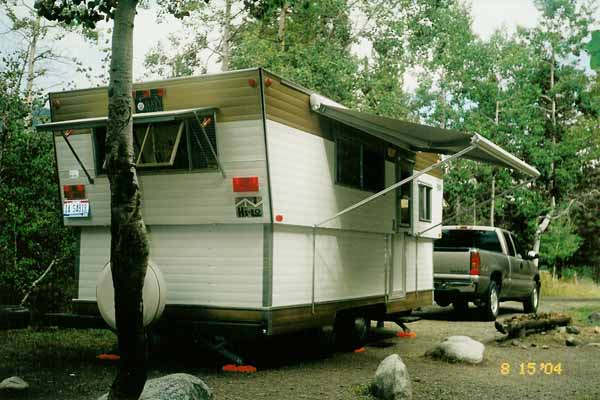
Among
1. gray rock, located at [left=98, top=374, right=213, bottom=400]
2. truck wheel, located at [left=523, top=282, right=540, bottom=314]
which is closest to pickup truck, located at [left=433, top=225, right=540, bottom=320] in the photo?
truck wheel, located at [left=523, top=282, right=540, bottom=314]

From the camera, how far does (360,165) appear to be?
1018 centimetres

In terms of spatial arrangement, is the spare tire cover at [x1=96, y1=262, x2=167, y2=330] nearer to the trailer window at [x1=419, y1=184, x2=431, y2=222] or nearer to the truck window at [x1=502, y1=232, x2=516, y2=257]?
the trailer window at [x1=419, y1=184, x2=431, y2=222]

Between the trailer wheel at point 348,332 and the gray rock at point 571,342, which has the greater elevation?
the trailer wheel at point 348,332

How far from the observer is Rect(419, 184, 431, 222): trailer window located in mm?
12336

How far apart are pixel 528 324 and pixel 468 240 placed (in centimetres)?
387

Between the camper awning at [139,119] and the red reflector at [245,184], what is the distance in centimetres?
80

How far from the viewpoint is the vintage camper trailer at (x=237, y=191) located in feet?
26.2

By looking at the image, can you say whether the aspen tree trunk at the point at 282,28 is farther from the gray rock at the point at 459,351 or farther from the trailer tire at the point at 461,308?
the gray rock at the point at 459,351

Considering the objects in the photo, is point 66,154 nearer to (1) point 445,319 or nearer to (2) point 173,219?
(2) point 173,219

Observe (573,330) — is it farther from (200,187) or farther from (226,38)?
(226,38)

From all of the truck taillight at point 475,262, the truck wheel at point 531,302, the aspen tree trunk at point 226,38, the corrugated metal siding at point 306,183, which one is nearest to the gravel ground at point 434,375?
the corrugated metal siding at point 306,183

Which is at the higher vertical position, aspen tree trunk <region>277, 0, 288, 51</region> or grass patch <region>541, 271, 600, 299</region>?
aspen tree trunk <region>277, 0, 288, 51</region>
